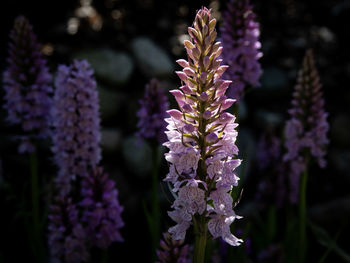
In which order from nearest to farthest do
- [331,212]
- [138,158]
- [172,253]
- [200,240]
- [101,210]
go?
1. [200,240]
2. [172,253]
3. [101,210]
4. [331,212]
5. [138,158]

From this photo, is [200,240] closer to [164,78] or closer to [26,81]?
[26,81]

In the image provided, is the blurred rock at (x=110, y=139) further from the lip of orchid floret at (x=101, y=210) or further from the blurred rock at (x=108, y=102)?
the lip of orchid floret at (x=101, y=210)

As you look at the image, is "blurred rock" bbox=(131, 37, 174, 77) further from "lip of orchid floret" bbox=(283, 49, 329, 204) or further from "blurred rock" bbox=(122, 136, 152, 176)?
"lip of orchid floret" bbox=(283, 49, 329, 204)

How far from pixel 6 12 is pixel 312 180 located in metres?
5.34

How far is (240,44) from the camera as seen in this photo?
10.3 feet

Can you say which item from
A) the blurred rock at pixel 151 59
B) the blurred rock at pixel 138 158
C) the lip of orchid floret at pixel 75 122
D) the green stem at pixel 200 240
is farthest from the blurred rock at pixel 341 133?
the green stem at pixel 200 240

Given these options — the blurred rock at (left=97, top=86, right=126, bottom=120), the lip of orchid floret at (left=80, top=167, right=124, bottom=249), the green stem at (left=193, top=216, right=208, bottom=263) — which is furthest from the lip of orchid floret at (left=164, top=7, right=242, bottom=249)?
the blurred rock at (left=97, top=86, right=126, bottom=120)

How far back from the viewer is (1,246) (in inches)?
150

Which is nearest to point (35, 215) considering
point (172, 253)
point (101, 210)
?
point (101, 210)

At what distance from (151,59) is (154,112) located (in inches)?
135

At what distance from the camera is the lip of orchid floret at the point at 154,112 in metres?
3.25

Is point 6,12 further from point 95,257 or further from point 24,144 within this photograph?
point 95,257

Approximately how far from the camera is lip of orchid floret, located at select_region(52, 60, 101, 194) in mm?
3004

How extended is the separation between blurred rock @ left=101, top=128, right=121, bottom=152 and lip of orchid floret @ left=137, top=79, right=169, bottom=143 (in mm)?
2759
